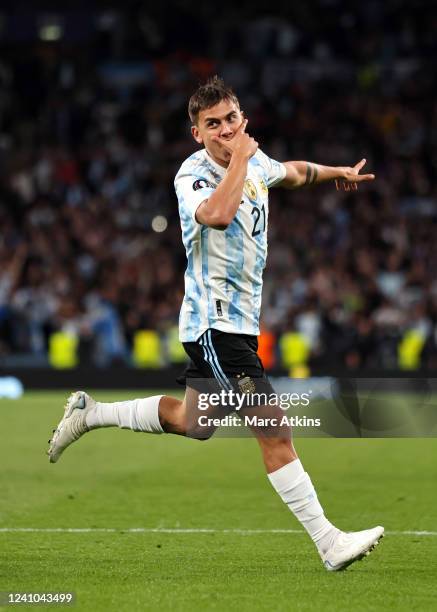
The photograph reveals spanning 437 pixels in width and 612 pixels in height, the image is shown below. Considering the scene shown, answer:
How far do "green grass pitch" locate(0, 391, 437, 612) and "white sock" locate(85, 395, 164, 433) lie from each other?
2.25 ft

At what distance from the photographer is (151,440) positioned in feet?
46.4

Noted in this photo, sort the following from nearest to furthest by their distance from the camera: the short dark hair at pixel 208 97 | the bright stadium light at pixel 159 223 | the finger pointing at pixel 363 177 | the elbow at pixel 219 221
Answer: the elbow at pixel 219 221 < the short dark hair at pixel 208 97 < the finger pointing at pixel 363 177 < the bright stadium light at pixel 159 223

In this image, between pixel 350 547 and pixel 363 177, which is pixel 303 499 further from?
pixel 363 177

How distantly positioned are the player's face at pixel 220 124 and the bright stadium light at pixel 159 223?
1704 centimetres

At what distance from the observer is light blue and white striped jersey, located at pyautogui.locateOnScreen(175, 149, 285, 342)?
6441 mm

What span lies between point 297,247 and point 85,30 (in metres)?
8.31

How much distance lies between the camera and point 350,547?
20.6 ft

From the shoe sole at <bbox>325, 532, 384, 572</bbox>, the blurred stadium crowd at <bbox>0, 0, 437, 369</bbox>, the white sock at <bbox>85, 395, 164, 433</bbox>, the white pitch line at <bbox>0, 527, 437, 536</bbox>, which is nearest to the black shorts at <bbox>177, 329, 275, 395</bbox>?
the white sock at <bbox>85, 395, 164, 433</bbox>

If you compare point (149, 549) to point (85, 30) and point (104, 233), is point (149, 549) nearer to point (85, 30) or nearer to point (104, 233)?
point (104, 233)

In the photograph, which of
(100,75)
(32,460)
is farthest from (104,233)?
(32,460)

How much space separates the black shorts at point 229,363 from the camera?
20.8ft

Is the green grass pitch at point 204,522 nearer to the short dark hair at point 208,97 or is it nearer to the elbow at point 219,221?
the elbow at point 219,221

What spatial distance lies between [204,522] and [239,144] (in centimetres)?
287

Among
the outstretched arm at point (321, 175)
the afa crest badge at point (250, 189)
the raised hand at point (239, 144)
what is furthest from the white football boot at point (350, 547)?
the outstretched arm at point (321, 175)
